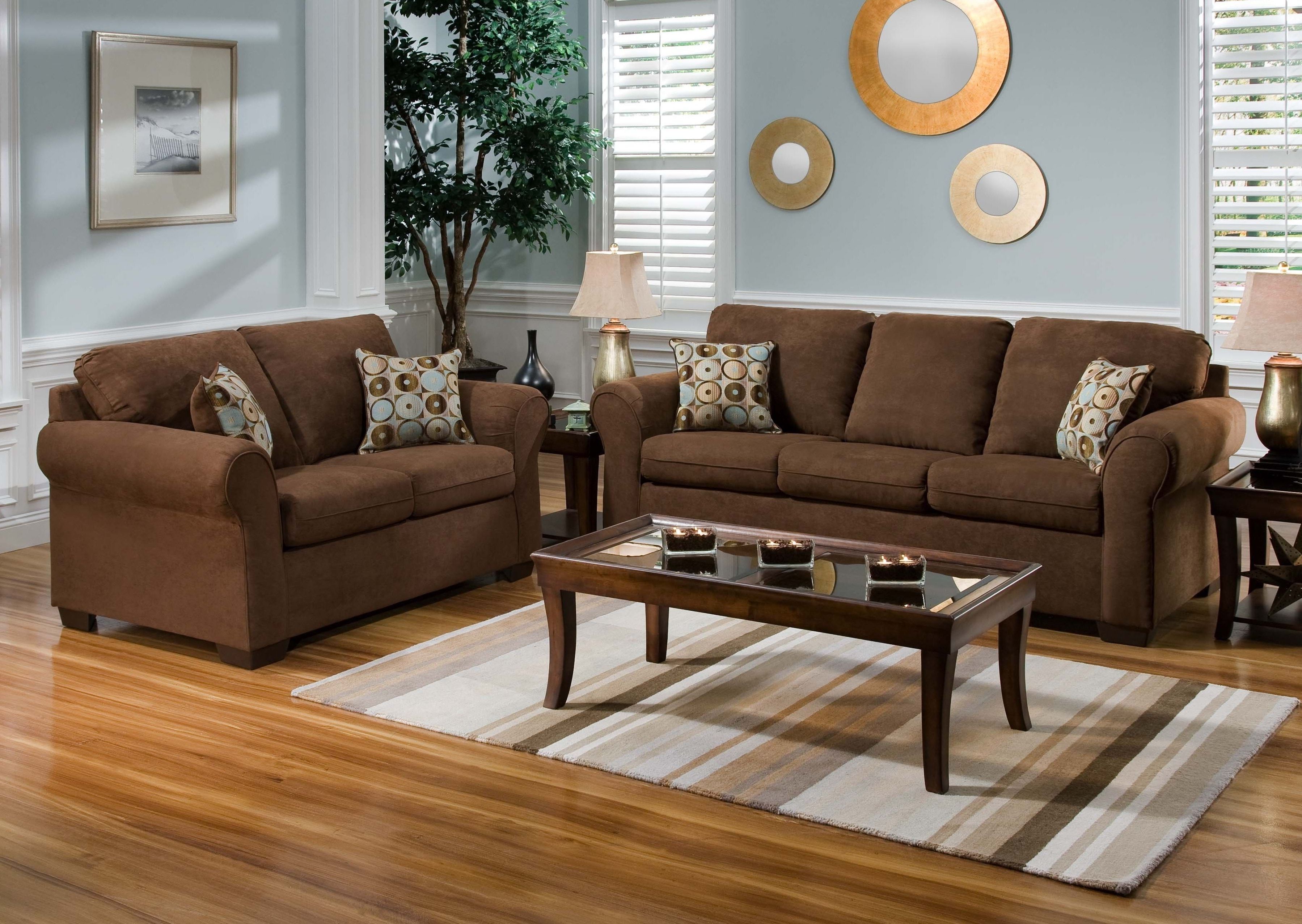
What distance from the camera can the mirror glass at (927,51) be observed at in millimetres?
6695

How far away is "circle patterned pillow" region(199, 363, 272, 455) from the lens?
4.46 metres

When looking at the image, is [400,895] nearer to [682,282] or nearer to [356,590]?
[356,590]

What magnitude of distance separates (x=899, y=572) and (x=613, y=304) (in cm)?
255

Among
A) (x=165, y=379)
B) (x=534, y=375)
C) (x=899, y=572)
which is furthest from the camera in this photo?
(x=534, y=375)

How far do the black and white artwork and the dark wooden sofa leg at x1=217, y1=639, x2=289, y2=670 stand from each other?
258cm

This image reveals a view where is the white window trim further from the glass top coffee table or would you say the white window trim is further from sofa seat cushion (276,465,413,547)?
the glass top coffee table

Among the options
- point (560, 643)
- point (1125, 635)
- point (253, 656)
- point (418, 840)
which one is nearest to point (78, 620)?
point (253, 656)

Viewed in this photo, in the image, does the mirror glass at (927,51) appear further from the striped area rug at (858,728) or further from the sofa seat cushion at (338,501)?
the sofa seat cushion at (338,501)

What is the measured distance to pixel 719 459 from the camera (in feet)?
17.2

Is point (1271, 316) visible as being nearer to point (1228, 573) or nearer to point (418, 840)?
point (1228, 573)

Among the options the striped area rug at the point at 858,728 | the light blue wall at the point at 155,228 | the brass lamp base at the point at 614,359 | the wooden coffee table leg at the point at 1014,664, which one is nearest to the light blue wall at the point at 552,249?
the light blue wall at the point at 155,228

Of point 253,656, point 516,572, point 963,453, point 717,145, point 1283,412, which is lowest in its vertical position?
point 253,656

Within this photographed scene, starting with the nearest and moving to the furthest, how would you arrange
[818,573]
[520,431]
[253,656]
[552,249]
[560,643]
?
[818,573] → [560,643] → [253,656] → [520,431] → [552,249]

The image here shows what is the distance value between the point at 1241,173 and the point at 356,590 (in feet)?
14.2
